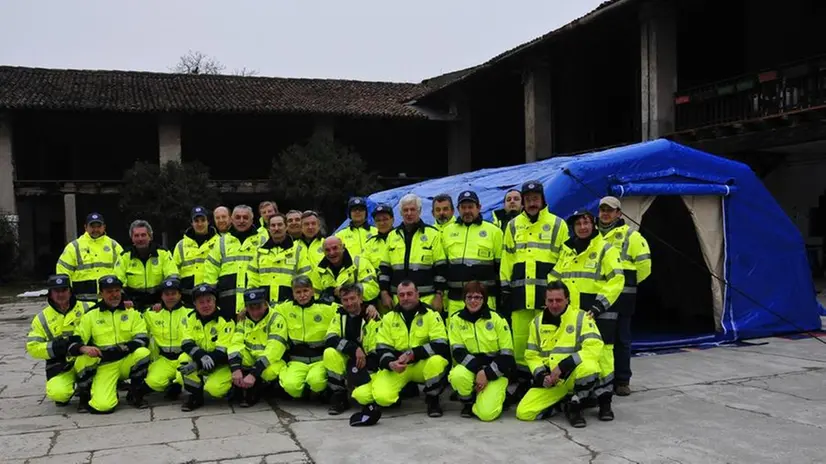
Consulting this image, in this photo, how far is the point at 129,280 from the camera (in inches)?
272

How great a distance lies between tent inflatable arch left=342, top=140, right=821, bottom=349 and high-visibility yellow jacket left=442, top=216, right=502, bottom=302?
4.55 feet

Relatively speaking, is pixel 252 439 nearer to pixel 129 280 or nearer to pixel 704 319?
pixel 129 280

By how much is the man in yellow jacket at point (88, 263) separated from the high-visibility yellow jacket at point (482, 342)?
3586 millimetres

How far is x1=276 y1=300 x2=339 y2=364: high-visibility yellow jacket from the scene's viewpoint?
6.12 metres

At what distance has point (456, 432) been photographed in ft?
16.9

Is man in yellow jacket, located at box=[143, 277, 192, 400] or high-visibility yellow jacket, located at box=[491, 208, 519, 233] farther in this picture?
high-visibility yellow jacket, located at box=[491, 208, 519, 233]

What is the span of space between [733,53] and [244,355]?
48.8 ft

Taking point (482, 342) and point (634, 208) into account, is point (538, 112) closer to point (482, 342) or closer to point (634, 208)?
point (634, 208)

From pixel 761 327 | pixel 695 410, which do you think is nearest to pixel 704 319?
pixel 761 327

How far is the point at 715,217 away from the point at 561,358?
4.11 meters

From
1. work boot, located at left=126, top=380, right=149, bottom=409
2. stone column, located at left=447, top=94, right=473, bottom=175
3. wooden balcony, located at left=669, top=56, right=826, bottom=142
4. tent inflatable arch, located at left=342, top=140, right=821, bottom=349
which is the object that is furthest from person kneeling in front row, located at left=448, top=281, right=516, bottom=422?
stone column, located at left=447, top=94, right=473, bottom=175

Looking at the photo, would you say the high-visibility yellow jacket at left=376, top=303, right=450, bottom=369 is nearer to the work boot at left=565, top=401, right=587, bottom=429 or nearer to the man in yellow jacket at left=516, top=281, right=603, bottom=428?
the man in yellow jacket at left=516, top=281, right=603, bottom=428

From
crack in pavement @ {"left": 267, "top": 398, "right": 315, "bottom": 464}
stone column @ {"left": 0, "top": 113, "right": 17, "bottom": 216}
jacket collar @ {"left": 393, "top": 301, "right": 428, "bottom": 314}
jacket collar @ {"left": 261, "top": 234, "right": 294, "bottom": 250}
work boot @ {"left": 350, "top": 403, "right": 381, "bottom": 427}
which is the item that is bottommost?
crack in pavement @ {"left": 267, "top": 398, "right": 315, "bottom": 464}

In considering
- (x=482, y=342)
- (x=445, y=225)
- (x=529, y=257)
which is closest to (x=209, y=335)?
(x=445, y=225)
